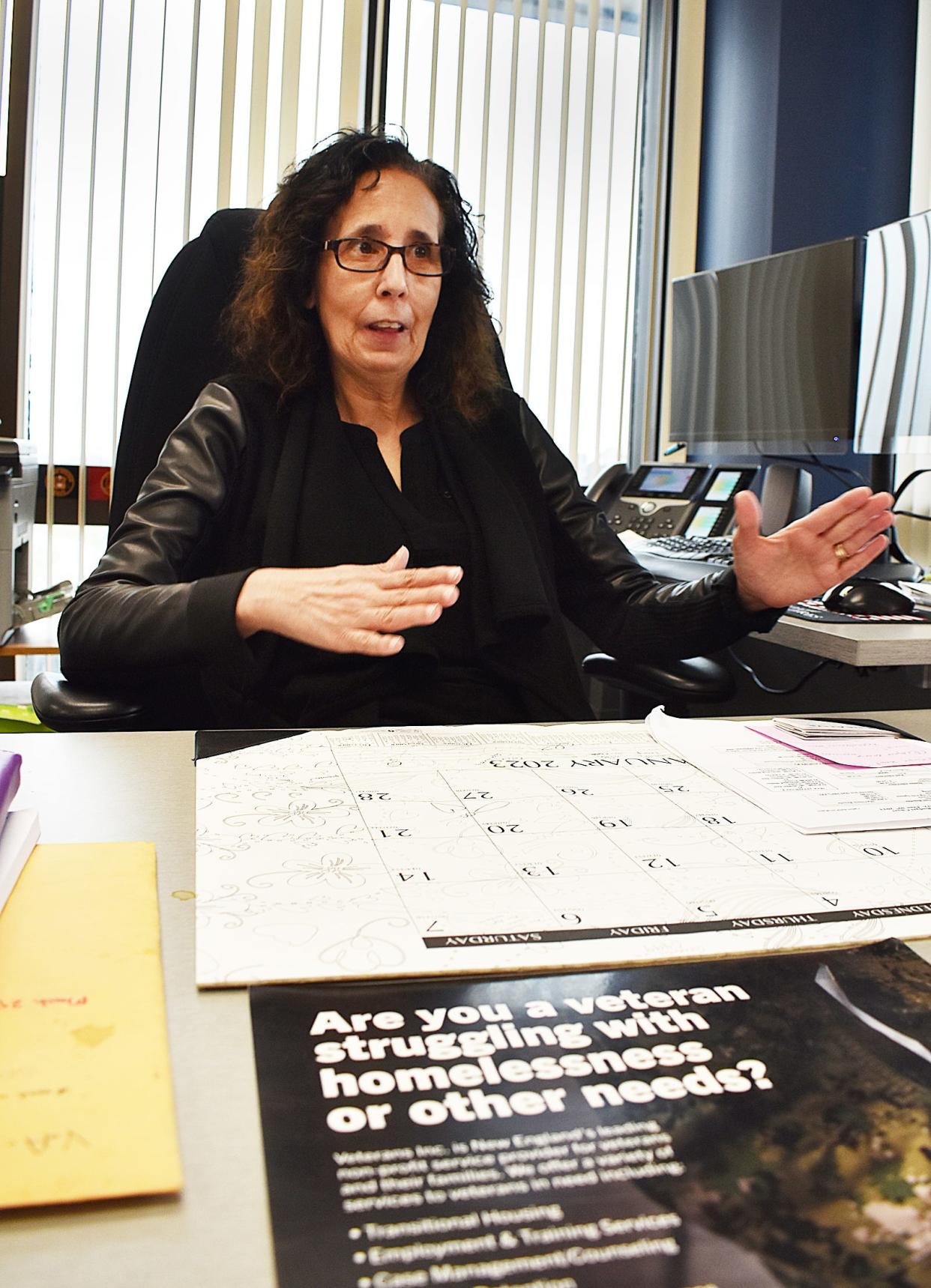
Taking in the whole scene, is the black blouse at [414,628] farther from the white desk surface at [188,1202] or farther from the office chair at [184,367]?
the white desk surface at [188,1202]

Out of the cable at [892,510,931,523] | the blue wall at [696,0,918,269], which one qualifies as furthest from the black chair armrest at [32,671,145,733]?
the blue wall at [696,0,918,269]

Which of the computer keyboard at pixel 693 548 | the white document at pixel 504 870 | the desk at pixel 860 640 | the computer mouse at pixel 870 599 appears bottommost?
the white document at pixel 504 870

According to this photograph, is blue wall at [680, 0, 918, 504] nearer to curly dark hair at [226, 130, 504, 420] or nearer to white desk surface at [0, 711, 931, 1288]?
curly dark hair at [226, 130, 504, 420]

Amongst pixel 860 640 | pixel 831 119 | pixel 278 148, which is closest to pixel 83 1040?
pixel 860 640

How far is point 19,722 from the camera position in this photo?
148 cm

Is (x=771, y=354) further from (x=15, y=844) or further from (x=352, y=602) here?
(x=15, y=844)

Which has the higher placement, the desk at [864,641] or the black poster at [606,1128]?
the desk at [864,641]

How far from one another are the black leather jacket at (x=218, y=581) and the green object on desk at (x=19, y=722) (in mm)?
284

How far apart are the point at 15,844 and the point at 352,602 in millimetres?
435

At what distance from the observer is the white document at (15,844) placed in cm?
56

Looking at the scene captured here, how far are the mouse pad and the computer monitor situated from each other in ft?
2.13

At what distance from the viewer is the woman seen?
1328 mm

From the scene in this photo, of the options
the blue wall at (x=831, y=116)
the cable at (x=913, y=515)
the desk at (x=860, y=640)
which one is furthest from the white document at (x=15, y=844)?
the blue wall at (x=831, y=116)

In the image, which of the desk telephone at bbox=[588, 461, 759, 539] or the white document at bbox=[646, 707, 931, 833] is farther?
the desk telephone at bbox=[588, 461, 759, 539]
